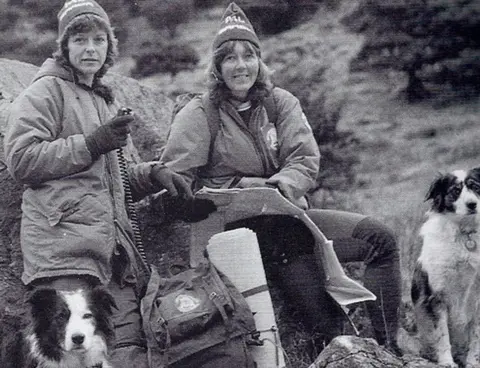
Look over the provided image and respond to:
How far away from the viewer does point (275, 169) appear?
344 cm

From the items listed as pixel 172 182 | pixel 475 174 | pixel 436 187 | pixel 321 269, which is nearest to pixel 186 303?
pixel 172 182

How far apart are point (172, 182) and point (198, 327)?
68 cm

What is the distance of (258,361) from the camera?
9.95 feet

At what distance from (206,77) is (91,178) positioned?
76 cm

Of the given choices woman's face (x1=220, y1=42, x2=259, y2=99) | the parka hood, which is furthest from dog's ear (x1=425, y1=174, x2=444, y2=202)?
the parka hood

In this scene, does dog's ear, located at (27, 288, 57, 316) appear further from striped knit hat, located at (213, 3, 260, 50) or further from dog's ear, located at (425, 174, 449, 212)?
dog's ear, located at (425, 174, 449, 212)

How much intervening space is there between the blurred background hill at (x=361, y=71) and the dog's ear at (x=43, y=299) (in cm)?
169

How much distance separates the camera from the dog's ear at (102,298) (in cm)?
291

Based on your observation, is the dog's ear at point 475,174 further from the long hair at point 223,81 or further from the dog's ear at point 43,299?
the dog's ear at point 43,299

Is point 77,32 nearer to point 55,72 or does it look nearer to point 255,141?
point 55,72

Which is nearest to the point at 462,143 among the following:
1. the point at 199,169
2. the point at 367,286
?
the point at 367,286

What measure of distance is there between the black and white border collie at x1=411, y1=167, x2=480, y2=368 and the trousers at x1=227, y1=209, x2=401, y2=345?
0.18m

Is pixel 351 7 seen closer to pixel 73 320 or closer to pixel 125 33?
pixel 125 33

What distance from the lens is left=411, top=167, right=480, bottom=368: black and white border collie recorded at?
3410 mm
